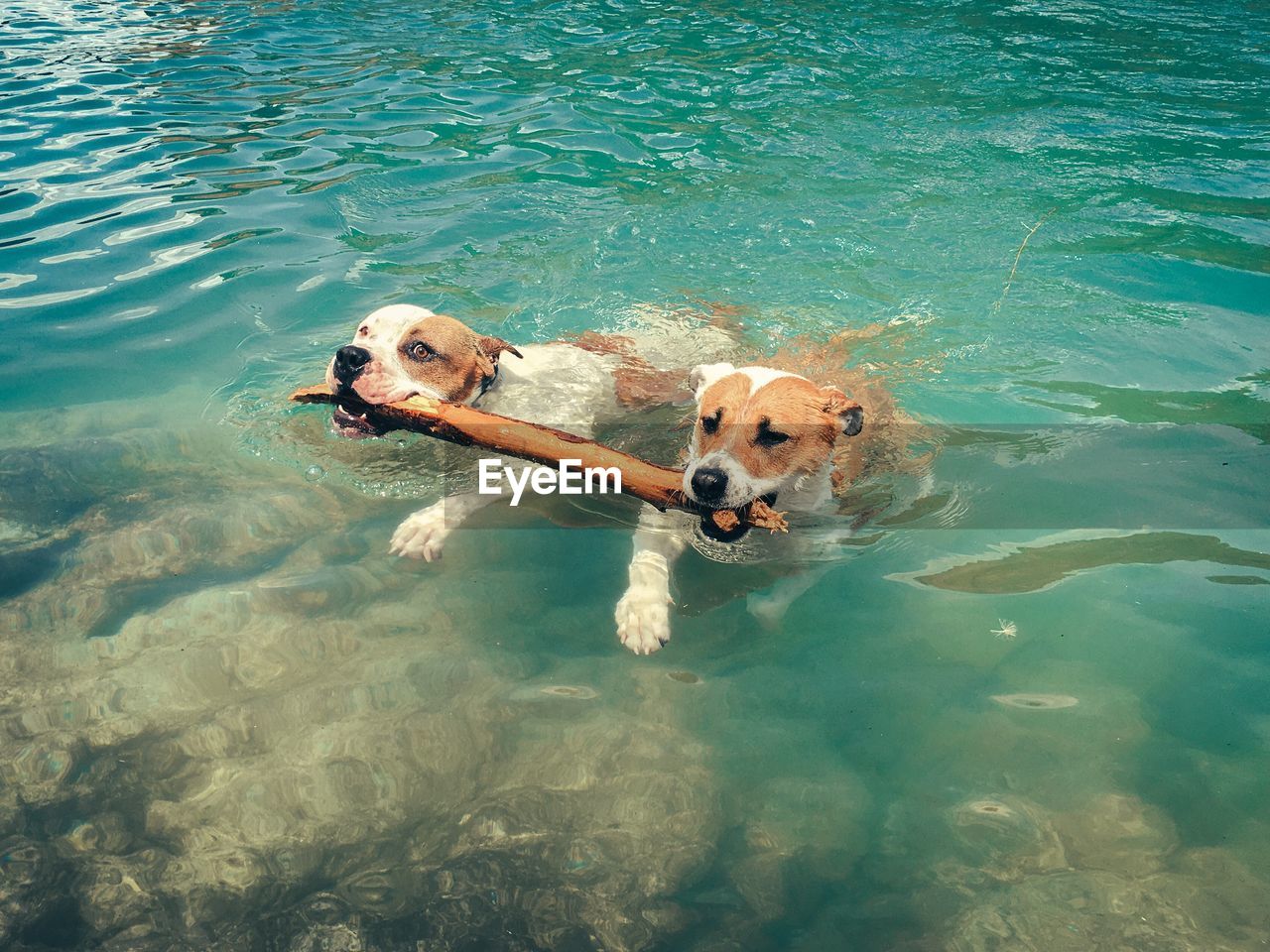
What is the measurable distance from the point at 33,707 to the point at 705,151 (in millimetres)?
7753

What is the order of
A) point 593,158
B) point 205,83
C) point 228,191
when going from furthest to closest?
1. point 205,83
2. point 593,158
3. point 228,191

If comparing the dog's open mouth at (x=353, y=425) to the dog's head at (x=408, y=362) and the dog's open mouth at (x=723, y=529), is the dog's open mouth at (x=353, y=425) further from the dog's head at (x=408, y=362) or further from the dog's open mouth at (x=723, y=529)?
the dog's open mouth at (x=723, y=529)

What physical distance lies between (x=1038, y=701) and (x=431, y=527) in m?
2.78

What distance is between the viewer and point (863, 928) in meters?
2.69

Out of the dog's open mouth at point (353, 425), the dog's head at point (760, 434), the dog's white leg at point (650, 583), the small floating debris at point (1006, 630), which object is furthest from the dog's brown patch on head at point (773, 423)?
the dog's open mouth at point (353, 425)

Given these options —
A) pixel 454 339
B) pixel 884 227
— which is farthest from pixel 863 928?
pixel 884 227

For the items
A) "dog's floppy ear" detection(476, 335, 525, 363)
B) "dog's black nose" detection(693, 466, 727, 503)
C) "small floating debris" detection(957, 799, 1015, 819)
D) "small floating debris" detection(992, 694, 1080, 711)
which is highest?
"dog's black nose" detection(693, 466, 727, 503)

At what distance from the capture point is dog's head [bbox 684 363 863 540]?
404 centimetres

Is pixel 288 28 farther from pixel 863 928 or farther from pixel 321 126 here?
pixel 863 928

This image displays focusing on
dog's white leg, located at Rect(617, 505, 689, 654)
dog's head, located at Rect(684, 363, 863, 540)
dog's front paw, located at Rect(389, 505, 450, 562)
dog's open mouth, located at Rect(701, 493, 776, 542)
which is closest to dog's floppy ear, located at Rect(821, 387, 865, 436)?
dog's head, located at Rect(684, 363, 863, 540)

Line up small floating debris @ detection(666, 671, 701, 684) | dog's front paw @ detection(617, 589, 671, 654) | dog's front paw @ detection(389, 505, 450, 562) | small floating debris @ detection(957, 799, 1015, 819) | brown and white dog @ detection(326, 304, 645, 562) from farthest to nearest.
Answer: brown and white dog @ detection(326, 304, 645, 562), dog's front paw @ detection(389, 505, 450, 562), dog's front paw @ detection(617, 589, 671, 654), small floating debris @ detection(666, 671, 701, 684), small floating debris @ detection(957, 799, 1015, 819)

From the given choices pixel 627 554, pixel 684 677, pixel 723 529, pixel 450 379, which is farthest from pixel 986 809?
pixel 450 379

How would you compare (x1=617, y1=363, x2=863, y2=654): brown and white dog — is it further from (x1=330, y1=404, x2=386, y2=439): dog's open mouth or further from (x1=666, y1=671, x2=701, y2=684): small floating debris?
(x1=330, y1=404, x2=386, y2=439): dog's open mouth

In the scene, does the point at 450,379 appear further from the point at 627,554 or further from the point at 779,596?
the point at 779,596
